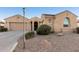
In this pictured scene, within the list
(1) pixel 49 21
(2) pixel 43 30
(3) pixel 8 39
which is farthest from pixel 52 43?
(3) pixel 8 39

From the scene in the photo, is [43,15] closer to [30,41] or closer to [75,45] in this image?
[30,41]

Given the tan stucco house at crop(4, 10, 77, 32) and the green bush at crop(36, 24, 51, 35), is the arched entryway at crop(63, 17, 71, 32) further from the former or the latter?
the green bush at crop(36, 24, 51, 35)

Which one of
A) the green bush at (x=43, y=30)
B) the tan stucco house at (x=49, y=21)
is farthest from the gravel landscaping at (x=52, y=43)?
the tan stucco house at (x=49, y=21)

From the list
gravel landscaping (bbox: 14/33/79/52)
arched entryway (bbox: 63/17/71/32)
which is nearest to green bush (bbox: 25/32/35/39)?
gravel landscaping (bbox: 14/33/79/52)

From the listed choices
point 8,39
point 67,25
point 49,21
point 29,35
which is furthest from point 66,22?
point 8,39

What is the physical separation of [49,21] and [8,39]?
978 mm

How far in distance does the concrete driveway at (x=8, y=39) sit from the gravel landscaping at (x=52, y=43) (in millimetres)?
130

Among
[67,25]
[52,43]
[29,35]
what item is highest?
[67,25]

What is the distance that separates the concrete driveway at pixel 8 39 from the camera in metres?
3.81

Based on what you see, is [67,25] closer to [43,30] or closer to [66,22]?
[66,22]

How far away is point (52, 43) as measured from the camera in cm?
388

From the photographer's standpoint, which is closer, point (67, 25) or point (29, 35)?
point (29, 35)

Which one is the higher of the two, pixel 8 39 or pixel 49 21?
pixel 49 21

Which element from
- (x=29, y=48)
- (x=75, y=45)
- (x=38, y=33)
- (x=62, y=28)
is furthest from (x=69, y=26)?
(x=29, y=48)
